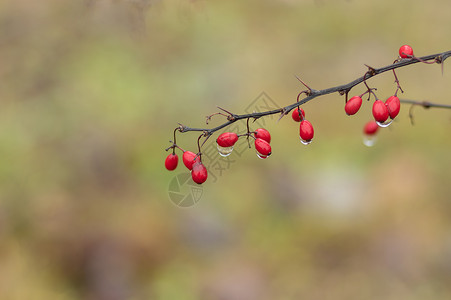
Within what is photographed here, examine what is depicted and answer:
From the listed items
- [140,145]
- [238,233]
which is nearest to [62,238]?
[140,145]

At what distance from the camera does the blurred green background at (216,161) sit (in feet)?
14.6

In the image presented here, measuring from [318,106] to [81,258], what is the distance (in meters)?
3.46

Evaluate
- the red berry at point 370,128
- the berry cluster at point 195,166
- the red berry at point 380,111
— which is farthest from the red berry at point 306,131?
the red berry at point 370,128

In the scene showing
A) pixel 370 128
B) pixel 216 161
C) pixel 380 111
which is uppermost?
pixel 216 161

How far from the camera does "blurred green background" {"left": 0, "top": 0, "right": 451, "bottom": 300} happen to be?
446cm

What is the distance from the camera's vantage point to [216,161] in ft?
16.7

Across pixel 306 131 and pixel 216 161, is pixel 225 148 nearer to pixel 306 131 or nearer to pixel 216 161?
pixel 306 131

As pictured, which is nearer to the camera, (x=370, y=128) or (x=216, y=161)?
(x=370, y=128)

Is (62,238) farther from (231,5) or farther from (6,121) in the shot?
(231,5)

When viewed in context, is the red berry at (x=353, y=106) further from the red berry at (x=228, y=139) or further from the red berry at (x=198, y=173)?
the red berry at (x=198, y=173)

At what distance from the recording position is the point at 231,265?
15.0ft

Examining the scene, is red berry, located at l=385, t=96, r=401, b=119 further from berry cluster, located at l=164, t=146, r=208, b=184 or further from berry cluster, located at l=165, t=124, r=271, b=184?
berry cluster, located at l=164, t=146, r=208, b=184

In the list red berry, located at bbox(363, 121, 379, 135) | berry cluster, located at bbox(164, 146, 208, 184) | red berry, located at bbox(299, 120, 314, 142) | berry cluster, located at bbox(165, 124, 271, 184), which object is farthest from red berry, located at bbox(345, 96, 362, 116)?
red berry, located at bbox(363, 121, 379, 135)

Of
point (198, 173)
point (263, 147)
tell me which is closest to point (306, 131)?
point (263, 147)
